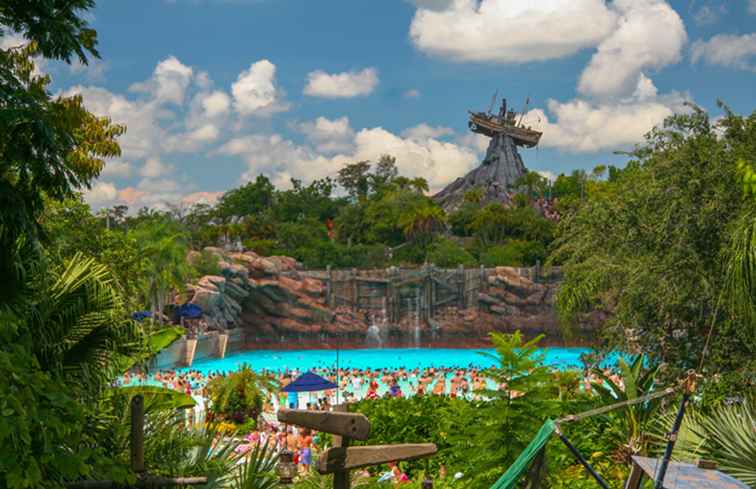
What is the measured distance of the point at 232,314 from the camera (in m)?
52.9

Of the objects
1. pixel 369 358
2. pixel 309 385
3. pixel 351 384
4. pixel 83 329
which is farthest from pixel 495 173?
pixel 83 329

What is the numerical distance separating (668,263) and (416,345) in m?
43.8

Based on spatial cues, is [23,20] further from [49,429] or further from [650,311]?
[650,311]

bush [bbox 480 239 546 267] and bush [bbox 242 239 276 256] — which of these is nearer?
bush [bbox 480 239 546 267]

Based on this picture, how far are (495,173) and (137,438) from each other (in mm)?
90801

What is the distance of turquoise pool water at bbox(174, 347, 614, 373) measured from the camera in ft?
150

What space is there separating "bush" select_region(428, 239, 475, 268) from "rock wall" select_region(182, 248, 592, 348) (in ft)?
16.7

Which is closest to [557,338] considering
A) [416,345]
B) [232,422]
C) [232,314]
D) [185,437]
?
[416,345]

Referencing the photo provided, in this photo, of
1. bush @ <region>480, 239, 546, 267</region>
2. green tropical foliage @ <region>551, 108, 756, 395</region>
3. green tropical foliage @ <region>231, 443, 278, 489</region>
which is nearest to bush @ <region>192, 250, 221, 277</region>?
bush @ <region>480, 239, 546, 267</region>

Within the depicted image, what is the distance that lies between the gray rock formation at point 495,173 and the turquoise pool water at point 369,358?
134ft

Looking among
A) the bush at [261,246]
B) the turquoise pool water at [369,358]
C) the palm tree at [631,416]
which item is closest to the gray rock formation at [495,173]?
the bush at [261,246]

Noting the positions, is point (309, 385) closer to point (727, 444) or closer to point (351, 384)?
point (351, 384)

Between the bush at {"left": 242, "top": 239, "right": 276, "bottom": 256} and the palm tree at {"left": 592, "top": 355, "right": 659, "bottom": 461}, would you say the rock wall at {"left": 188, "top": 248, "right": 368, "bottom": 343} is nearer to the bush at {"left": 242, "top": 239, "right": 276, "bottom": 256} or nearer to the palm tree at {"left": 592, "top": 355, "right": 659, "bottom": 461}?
the bush at {"left": 242, "top": 239, "right": 276, "bottom": 256}

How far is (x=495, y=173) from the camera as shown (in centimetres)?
9500
